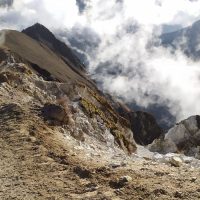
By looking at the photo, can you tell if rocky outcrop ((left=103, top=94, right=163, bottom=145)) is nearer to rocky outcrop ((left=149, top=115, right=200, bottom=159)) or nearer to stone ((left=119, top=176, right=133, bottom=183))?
rocky outcrop ((left=149, top=115, right=200, bottom=159))

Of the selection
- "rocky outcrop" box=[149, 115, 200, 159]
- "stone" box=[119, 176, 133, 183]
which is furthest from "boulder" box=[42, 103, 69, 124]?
"rocky outcrop" box=[149, 115, 200, 159]

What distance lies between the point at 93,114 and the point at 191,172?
23745 millimetres

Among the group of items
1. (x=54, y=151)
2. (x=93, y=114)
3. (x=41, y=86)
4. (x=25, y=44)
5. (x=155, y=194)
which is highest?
(x=25, y=44)

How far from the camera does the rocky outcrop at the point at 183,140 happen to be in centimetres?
8613

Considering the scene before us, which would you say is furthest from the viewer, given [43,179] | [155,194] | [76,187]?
[43,179]

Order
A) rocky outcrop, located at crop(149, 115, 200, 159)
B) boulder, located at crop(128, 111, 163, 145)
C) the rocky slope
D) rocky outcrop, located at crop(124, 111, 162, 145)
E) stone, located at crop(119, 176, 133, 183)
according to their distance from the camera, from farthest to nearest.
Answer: rocky outcrop, located at crop(124, 111, 162, 145), boulder, located at crop(128, 111, 163, 145), rocky outcrop, located at crop(149, 115, 200, 159), stone, located at crop(119, 176, 133, 183), the rocky slope

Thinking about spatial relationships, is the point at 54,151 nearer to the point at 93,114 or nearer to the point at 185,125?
the point at 93,114

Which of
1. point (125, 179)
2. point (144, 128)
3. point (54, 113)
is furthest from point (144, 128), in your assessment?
point (125, 179)

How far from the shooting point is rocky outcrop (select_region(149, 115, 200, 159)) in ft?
283

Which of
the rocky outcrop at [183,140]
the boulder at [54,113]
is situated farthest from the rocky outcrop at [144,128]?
the boulder at [54,113]

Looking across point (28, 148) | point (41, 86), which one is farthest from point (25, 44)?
point (28, 148)

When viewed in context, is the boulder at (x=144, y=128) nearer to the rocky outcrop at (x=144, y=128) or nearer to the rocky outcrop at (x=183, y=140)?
the rocky outcrop at (x=144, y=128)

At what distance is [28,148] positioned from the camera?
20.9 m

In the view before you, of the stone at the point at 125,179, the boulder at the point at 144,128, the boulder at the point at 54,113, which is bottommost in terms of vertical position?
the stone at the point at 125,179
